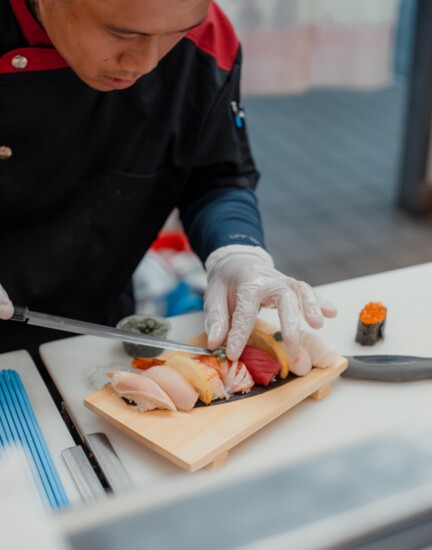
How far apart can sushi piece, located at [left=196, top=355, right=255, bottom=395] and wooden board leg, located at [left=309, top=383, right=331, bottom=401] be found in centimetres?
11

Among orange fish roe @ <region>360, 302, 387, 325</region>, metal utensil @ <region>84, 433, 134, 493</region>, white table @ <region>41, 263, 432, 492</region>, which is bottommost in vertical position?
white table @ <region>41, 263, 432, 492</region>

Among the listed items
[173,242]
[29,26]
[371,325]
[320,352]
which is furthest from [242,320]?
[173,242]

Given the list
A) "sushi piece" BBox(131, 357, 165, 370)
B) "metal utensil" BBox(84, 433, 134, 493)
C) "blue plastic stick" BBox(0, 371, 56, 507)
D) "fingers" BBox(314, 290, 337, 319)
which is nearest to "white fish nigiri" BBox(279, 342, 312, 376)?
"fingers" BBox(314, 290, 337, 319)

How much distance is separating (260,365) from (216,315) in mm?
152

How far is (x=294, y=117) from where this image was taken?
5.16m

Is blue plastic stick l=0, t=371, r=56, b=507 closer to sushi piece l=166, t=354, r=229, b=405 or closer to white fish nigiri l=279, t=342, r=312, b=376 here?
sushi piece l=166, t=354, r=229, b=405

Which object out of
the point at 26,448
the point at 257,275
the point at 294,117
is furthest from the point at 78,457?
the point at 294,117

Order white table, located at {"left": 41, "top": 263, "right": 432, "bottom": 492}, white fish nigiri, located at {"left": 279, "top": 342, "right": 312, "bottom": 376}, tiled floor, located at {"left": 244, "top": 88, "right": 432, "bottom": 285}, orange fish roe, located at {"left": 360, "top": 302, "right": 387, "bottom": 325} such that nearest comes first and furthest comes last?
1. white table, located at {"left": 41, "top": 263, "right": 432, "bottom": 492}
2. white fish nigiri, located at {"left": 279, "top": 342, "right": 312, "bottom": 376}
3. orange fish roe, located at {"left": 360, "top": 302, "right": 387, "bottom": 325}
4. tiled floor, located at {"left": 244, "top": 88, "right": 432, "bottom": 285}

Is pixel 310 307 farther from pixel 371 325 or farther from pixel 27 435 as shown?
pixel 27 435

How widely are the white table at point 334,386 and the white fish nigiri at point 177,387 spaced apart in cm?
9

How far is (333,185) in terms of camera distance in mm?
4254

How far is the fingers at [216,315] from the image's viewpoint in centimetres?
130

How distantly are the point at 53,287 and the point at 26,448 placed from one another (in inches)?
20.2

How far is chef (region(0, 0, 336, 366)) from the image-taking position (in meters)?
1.27
